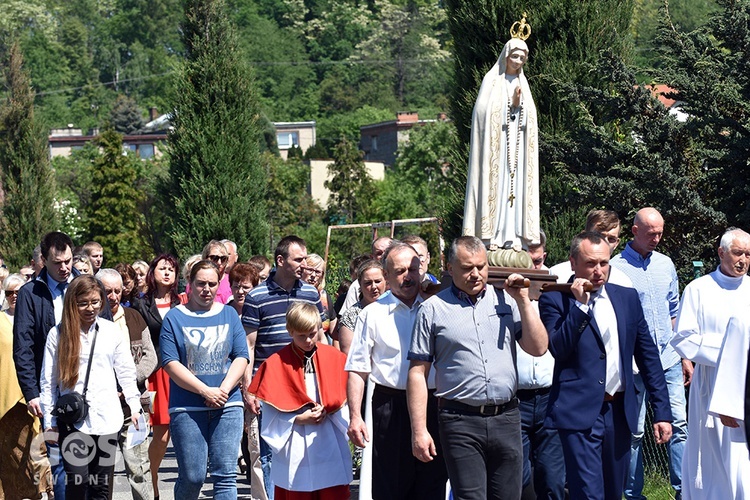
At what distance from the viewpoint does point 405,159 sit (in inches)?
2623

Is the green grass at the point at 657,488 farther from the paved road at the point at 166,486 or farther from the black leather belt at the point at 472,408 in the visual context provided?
the black leather belt at the point at 472,408

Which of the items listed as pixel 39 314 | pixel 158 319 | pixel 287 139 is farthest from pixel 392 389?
pixel 287 139

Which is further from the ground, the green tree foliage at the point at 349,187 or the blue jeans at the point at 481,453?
the green tree foliage at the point at 349,187

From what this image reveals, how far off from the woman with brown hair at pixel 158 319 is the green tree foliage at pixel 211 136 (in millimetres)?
10564

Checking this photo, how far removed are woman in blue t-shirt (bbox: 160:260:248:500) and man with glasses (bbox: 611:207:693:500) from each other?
2.98m

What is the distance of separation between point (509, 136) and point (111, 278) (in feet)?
11.2

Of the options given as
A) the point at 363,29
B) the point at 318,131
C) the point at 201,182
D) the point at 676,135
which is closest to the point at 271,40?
the point at 363,29

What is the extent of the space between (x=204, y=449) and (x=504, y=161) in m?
3.06

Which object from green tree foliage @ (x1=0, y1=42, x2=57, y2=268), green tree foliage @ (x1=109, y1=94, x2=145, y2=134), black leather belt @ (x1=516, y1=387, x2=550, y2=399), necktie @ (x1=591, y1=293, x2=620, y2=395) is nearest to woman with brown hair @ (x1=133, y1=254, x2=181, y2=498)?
black leather belt @ (x1=516, y1=387, x2=550, y2=399)

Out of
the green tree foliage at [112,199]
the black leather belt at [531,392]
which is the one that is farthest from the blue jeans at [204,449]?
the green tree foliage at [112,199]

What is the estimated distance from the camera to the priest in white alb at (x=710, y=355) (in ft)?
26.9

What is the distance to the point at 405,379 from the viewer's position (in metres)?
7.56

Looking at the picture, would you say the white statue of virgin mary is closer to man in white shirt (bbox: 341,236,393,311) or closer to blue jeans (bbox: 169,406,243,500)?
man in white shirt (bbox: 341,236,393,311)

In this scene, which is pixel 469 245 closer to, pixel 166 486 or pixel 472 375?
pixel 472 375
